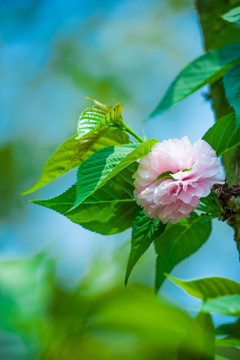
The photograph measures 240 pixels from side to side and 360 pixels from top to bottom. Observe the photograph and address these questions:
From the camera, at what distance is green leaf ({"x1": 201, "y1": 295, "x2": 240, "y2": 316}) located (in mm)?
309

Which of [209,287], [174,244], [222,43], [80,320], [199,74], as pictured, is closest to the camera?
[80,320]

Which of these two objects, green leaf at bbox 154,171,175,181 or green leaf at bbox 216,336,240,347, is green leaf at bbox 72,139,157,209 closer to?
green leaf at bbox 154,171,175,181

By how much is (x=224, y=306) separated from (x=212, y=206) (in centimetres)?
14

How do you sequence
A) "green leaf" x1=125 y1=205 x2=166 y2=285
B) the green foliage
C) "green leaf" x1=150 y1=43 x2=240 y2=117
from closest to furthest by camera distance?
the green foliage, "green leaf" x1=125 y1=205 x2=166 y2=285, "green leaf" x1=150 y1=43 x2=240 y2=117

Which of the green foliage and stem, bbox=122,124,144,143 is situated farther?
stem, bbox=122,124,144,143

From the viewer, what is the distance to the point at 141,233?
0.42m

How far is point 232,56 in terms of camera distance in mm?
576

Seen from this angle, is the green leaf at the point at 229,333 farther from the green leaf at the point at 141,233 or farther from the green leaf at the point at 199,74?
the green leaf at the point at 199,74

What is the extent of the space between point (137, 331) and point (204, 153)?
217mm

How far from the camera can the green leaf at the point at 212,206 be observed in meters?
0.43

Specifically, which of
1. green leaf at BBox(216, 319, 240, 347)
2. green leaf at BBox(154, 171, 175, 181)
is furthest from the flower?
green leaf at BBox(216, 319, 240, 347)

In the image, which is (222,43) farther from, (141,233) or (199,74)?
(141,233)

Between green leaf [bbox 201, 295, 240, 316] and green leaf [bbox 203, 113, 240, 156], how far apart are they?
16 cm

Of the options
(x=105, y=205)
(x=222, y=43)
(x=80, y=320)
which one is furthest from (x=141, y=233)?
(x=222, y=43)
